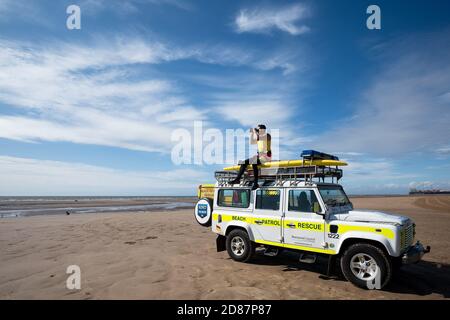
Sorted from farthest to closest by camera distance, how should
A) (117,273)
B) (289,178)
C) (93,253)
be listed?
(93,253) → (289,178) → (117,273)

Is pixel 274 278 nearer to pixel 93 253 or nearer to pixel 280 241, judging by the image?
pixel 280 241

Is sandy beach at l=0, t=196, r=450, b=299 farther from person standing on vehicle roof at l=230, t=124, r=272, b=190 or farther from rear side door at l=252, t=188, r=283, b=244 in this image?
person standing on vehicle roof at l=230, t=124, r=272, b=190

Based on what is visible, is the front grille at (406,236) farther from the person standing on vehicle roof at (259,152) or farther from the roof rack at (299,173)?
the person standing on vehicle roof at (259,152)

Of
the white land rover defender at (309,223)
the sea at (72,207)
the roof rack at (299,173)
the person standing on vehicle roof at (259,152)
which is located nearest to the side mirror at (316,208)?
the white land rover defender at (309,223)

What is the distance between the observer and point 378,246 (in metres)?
5.86

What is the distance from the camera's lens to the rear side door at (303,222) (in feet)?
21.7

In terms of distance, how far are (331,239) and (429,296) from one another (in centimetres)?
210

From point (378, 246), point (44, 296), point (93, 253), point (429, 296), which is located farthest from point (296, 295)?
point (93, 253)

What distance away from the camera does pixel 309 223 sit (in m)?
6.78

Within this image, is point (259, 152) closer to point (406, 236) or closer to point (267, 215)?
point (267, 215)

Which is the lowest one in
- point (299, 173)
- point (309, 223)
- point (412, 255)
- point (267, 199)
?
point (412, 255)

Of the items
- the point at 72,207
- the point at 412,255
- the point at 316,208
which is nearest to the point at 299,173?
the point at 316,208

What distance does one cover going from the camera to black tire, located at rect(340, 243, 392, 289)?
5621mm

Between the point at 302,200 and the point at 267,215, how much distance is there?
112 centimetres
